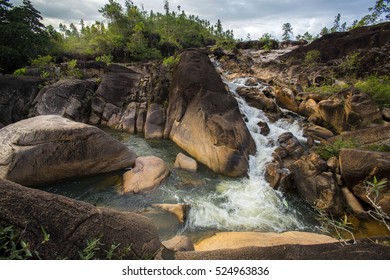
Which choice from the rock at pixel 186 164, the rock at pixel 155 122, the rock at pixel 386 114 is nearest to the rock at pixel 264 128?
the rock at pixel 186 164

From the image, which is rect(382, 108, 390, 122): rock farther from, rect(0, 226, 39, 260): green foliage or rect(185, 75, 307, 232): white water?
rect(0, 226, 39, 260): green foliage

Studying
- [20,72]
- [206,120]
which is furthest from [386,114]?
[20,72]

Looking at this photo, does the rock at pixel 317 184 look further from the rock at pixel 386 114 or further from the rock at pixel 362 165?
the rock at pixel 386 114

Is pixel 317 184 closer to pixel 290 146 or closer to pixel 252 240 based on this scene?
pixel 290 146

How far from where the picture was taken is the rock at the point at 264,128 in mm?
11688

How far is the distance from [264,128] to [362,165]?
18.8ft

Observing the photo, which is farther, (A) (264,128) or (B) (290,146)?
(A) (264,128)

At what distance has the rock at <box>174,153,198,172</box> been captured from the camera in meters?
9.09

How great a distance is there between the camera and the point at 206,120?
9945 mm

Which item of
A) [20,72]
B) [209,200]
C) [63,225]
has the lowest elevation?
[209,200]

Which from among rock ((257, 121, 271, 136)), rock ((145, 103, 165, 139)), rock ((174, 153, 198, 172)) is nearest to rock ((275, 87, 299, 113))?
rock ((257, 121, 271, 136))

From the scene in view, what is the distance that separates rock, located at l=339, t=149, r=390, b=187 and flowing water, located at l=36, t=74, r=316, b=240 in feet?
6.36

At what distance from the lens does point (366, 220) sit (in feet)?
21.1
